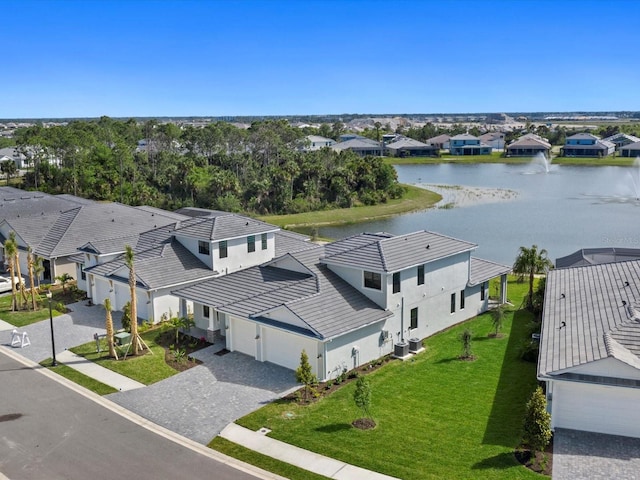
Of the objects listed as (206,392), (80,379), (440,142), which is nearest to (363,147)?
(440,142)

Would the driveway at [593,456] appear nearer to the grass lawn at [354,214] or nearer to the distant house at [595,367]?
the distant house at [595,367]

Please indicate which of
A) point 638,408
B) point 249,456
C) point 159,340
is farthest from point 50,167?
point 638,408

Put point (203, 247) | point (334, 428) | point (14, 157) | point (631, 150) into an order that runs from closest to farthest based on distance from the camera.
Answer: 1. point (334, 428)
2. point (203, 247)
3. point (14, 157)
4. point (631, 150)

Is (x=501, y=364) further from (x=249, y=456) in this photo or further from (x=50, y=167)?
(x=50, y=167)

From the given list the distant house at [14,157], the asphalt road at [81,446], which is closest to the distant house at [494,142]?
the distant house at [14,157]

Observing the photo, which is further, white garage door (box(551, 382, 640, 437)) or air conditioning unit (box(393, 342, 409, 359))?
air conditioning unit (box(393, 342, 409, 359))

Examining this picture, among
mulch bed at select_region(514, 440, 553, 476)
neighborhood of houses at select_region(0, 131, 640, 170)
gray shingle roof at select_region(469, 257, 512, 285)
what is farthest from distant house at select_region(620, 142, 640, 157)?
mulch bed at select_region(514, 440, 553, 476)

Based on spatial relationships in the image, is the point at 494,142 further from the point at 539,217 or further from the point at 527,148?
the point at 539,217

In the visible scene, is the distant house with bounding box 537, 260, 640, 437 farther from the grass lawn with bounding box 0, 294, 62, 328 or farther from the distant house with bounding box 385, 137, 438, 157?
the distant house with bounding box 385, 137, 438, 157
